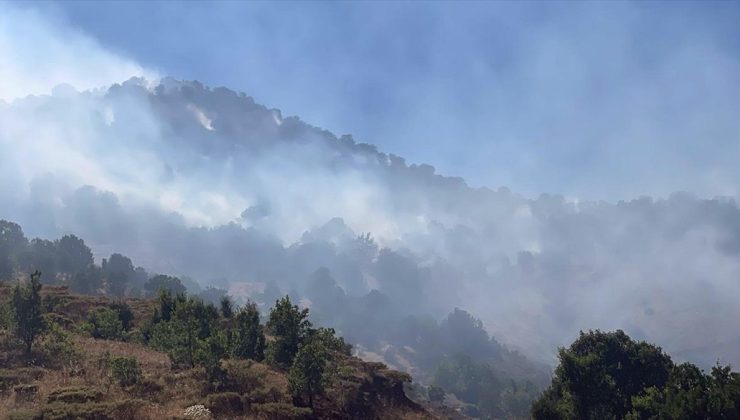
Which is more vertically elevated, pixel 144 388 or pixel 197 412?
pixel 144 388

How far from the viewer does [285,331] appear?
37.5 metres

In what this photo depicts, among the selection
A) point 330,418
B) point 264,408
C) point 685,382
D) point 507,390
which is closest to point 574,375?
point 685,382

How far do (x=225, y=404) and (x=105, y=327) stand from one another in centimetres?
2517

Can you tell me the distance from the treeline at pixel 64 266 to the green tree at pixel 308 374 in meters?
110

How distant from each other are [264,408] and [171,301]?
1274 inches

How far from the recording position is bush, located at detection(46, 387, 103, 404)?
920 inches

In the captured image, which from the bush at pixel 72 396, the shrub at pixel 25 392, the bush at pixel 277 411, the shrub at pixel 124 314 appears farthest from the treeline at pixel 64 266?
the bush at pixel 277 411

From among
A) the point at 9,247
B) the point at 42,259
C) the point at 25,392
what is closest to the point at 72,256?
the point at 42,259

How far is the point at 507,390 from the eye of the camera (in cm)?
17875

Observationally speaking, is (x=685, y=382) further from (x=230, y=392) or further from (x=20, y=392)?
(x=20, y=392)

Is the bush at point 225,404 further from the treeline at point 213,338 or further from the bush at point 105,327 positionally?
the bush at point 105,327

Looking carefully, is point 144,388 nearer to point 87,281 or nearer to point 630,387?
point 630,387

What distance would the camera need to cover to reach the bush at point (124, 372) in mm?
27516

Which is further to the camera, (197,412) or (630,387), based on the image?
(630,387)
